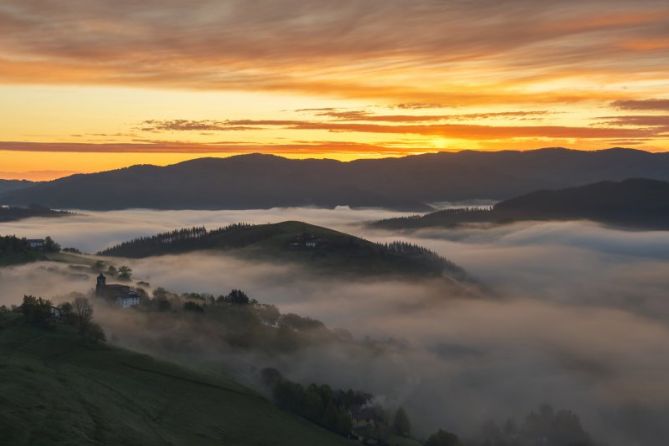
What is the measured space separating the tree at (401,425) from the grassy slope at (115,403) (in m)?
44.1

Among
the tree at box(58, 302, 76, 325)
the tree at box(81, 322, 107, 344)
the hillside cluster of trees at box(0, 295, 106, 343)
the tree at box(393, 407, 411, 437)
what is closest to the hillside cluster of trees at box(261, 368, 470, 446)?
the tree at box(393, 407, 411, 437)

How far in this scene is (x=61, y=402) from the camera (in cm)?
10062

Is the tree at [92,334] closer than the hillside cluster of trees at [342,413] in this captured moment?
Yes

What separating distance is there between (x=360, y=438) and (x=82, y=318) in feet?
251

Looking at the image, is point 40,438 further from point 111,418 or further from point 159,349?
point 159,349

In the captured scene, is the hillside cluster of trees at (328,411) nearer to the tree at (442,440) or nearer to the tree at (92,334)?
the tree at (442,440)

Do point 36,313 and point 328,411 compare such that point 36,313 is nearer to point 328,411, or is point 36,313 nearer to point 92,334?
point 92,334

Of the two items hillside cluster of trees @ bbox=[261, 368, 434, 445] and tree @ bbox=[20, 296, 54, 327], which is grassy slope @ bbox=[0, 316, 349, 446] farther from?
hillside cluster of trees @ bbox=[261, 368, 434, 445]

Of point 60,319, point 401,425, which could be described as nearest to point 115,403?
point 60,319

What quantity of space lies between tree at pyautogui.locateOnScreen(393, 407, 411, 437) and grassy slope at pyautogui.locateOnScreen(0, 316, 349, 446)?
145ft

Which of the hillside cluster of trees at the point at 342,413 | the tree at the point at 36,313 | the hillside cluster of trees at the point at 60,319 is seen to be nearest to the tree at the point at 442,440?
the hillside cluster of trees at the point at 342,413

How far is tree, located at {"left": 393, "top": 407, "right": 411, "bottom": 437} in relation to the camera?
190 metres

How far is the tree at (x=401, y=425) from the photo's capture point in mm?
190000

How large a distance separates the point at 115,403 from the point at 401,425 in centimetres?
10285
